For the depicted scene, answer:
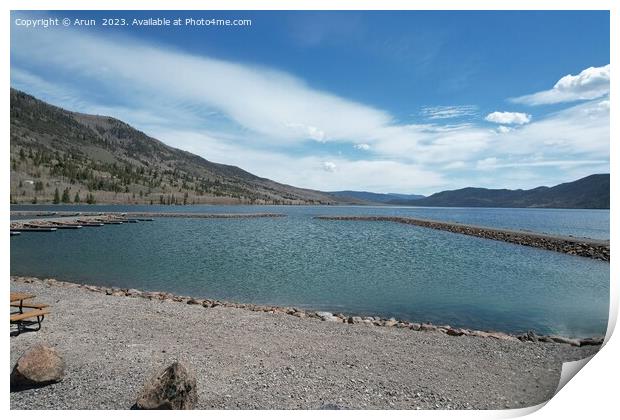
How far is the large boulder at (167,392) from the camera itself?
5414mm

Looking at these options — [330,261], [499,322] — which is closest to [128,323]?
[499,322]

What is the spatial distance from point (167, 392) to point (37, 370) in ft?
7.82

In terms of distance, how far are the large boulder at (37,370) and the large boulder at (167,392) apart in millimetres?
1731

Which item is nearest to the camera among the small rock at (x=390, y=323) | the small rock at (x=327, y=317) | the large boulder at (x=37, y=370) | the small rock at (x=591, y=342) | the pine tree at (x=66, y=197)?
the large boulder at (x=37, y=370)

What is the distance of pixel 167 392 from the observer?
5430 millimetres

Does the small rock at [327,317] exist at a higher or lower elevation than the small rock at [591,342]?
lower

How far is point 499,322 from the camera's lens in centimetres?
1280

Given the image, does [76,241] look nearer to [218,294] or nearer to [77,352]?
[218,294]

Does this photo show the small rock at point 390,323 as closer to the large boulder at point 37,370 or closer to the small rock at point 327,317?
the small rock at point 327,317

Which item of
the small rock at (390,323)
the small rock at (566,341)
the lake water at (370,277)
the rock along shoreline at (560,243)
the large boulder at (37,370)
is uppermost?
the rock along shoreline at (560,243)

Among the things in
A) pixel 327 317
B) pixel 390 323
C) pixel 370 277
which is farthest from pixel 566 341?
pixel 370 277

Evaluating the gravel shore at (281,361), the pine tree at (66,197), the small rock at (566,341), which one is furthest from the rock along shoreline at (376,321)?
the pine tree at (66,197)

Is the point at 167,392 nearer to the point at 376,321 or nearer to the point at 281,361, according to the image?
the point at 281,361
